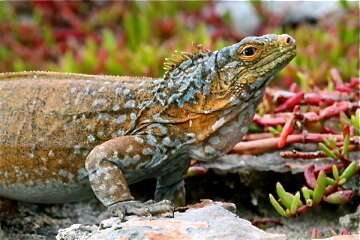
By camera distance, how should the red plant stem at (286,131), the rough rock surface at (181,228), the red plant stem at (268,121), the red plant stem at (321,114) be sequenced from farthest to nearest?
the red plant stem at (268,121), the red plant stem at (321,114), the red plant stem at (286,131), the rough rock surface at (181,228)

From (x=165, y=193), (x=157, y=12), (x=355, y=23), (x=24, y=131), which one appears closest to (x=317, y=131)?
(x=165, y=193)

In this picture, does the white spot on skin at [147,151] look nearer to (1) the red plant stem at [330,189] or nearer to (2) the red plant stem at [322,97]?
(1) the red plant stem at [330,189]

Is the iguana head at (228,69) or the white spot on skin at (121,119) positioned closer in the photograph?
the iguana head at (228,69)

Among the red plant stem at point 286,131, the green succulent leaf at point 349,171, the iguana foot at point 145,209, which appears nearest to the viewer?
the iguana foot at point 145,209

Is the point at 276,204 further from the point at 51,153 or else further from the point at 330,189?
the point at 51,153

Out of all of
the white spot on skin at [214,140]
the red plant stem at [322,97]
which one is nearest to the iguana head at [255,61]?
the white spot on skin at [214,140]

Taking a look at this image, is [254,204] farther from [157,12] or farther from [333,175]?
[157,12]

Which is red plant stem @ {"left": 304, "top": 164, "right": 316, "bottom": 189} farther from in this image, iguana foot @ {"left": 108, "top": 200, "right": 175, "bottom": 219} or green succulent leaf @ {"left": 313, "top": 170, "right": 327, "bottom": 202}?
iguana foot @ {"left": 108, "top": 200, "right": 175, "bottom": 219}
